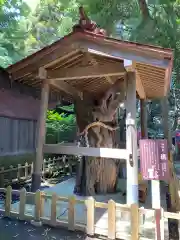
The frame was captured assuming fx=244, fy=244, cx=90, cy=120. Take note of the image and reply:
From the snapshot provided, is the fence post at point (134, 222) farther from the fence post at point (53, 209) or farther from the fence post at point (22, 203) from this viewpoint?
the fence post at point (22, 203)

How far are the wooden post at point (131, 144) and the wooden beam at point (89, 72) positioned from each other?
1.04 feet

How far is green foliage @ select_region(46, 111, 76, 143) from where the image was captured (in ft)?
42.4

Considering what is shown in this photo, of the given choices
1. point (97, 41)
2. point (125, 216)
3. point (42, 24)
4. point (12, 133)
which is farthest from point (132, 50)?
point (42, 24)

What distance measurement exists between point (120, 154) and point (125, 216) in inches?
55.4

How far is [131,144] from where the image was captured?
5.65 meters

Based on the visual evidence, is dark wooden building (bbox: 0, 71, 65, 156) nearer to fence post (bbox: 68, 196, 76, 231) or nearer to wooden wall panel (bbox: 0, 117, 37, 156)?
wooden wall panel (bbox: 0, 117, 37, 156)

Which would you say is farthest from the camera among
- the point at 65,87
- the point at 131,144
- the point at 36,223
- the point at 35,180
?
the point at 65,87

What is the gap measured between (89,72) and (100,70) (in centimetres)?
29

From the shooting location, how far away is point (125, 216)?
5.57m

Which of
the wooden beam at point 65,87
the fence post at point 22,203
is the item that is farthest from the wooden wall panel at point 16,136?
the fence post at point 22,203

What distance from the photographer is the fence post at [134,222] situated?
432cm

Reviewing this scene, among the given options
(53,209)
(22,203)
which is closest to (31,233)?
(53,209)

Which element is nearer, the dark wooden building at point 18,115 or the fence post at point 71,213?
the fence post at point 71,213

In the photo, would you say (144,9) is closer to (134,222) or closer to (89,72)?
(89,72)
